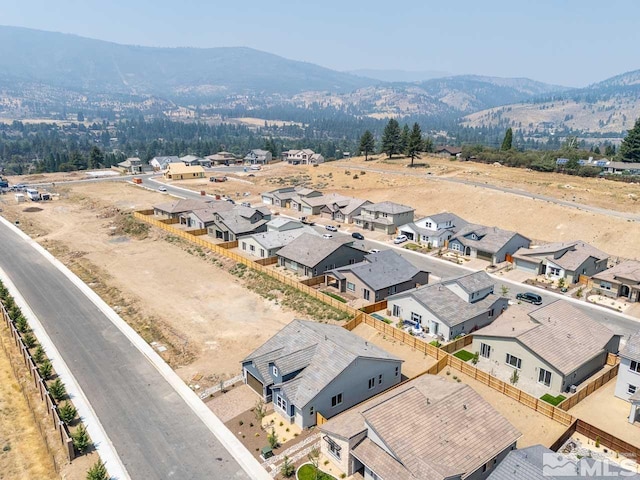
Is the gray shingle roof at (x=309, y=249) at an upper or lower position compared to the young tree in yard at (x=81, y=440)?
upper

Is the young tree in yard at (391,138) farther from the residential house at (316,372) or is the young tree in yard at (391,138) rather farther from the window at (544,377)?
the residential house at (316,372)

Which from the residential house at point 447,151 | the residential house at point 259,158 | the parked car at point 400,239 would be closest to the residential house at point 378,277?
the parked car at point 400,239

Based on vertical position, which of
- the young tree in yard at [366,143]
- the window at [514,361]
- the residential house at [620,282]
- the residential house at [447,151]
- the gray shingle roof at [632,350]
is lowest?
the window at [514,361]

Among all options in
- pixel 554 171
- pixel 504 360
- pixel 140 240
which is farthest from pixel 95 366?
pixel 554 171

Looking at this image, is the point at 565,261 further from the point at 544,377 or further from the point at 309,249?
the point at 309,249

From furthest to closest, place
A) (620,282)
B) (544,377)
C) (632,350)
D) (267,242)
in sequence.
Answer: (267,242)
(620,282)
(544,377)
(632,350)

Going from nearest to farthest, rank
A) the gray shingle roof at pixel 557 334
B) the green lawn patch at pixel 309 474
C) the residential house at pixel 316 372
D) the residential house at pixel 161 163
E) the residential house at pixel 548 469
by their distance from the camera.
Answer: the residential house at pixel 548 469
the green lawn patch at pixel 309 474
the residential house at pixel 316 372
the gray shingle roof at pixel 557 334
the residential house at pixel 161 163

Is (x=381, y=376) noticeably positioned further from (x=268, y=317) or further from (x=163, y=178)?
(x=163, y=178)

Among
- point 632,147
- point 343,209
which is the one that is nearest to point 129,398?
point 343,209
